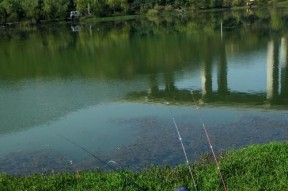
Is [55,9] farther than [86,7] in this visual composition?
No

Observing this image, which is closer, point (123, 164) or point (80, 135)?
point (123, 164)

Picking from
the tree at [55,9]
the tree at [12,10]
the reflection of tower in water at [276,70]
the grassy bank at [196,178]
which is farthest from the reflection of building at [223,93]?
the tree at [12,10]

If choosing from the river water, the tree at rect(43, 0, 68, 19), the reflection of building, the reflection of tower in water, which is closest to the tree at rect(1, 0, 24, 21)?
the tree at rect(43, 0, 68, 19)

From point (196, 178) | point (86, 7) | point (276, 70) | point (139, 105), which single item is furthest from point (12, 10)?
point (196, 178)

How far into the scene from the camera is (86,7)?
52250 millimetres

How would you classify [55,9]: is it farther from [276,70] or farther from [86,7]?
[276,70]

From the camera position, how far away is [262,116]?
31.0 ft

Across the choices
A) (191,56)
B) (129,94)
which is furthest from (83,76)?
(191,56)

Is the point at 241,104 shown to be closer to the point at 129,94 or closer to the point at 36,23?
the point at 129,94

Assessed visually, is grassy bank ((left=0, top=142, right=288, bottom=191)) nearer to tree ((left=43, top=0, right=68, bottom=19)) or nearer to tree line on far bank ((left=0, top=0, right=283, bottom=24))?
tree ((left=43, top=0, right=68, bottom=19))

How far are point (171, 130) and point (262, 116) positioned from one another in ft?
6.40

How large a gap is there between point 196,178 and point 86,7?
48.2m

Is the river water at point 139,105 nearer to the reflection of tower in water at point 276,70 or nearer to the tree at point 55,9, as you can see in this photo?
the reflection of tower in water at point 276,70

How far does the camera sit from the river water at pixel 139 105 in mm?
7922
